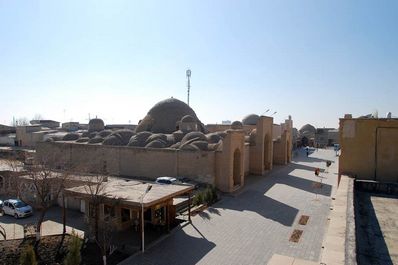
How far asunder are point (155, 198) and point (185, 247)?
88.5 inches

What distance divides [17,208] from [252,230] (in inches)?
491

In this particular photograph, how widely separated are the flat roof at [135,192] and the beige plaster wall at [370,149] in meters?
7.00

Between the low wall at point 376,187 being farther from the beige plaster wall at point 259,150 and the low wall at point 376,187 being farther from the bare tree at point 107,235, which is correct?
the beige plaster wall at point 259,150

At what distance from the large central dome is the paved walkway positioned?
46.5ft

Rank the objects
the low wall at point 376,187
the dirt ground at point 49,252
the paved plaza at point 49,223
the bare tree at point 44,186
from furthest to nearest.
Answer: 1. the paved plaza at point 49,223
2. the bare tree at point 44,186
3. the dirt ground at point 49,252
4. the low wall at point 376,187

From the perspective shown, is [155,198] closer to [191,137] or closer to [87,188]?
[87,188]

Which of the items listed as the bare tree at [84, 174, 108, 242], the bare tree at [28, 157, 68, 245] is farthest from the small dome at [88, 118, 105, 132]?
the bare tree at [84, 174, 108, 242]

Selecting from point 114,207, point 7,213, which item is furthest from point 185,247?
point 7,213

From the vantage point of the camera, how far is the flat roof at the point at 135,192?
1276cm

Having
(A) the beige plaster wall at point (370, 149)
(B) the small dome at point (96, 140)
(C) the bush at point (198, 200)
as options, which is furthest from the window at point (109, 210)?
(B) the small dome at point (96, 140)

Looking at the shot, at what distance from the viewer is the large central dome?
34.4 m

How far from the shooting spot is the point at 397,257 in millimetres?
4566

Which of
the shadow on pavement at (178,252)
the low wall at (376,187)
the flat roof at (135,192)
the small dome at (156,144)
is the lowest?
the shadow on pavement at (178,252)

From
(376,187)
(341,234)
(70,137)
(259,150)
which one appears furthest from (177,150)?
(341,234)
